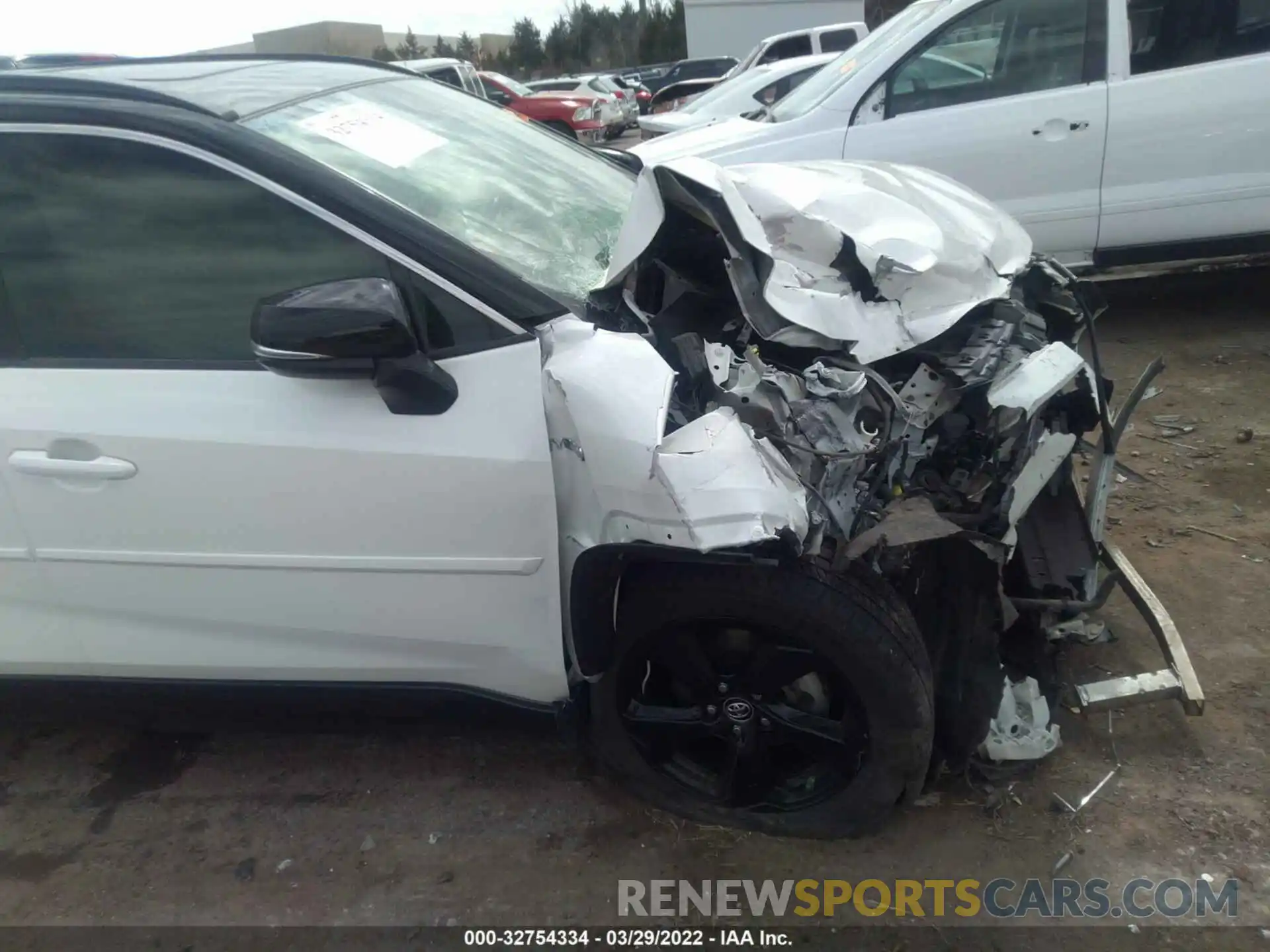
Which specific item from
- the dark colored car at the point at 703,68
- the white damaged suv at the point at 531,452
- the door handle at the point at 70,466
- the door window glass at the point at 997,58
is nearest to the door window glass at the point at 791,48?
the dark colored car at the point at 703,68

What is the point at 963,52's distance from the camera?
491cm

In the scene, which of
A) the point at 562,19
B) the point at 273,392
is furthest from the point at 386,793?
the point at 562,19

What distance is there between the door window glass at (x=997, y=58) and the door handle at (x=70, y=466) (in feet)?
13.9

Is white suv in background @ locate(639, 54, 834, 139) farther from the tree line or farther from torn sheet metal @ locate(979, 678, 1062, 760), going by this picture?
the tree line

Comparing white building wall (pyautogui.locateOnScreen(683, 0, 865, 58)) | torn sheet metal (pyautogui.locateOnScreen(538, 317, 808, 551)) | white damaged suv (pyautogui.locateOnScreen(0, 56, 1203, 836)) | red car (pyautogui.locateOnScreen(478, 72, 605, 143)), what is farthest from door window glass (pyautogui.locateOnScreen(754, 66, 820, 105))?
white building wall (pyautogui.locateOnScreen(683, 0, 865, 58))

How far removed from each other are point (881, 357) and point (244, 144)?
1.44m

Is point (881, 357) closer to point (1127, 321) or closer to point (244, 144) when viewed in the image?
point (244, 144)

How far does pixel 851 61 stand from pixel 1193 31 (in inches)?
65.8

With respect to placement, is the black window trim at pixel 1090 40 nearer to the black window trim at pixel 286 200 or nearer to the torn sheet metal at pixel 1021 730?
the torn sheet metal at pixel 1021 730

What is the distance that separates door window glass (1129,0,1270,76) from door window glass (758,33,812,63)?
11.0 meters

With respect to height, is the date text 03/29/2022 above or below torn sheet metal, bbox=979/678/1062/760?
below

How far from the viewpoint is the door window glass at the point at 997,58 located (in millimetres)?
4762

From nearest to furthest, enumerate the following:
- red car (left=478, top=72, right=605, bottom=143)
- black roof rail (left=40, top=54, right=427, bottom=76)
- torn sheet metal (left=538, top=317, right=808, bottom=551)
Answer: torn sheet metal (left=538, top=317, right=808, bottom=551) < black roof rail (left=40, top=54, right=427, bottom=76) < red car (left=478, top=72, right=605, bottom=143)

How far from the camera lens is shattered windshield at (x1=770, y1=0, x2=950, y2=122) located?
5.10 meters
